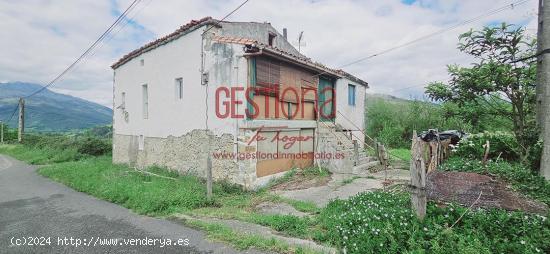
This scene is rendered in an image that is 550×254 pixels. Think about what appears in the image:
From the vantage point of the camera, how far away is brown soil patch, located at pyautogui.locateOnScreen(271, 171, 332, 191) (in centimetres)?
933

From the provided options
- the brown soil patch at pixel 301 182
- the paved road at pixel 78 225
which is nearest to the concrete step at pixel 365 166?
the brown soil patch at pixel 301 182

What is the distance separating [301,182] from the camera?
9.94 meters

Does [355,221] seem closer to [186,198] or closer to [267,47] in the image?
[186,198]

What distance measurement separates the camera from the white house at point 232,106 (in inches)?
353

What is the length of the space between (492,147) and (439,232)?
24.7 ft

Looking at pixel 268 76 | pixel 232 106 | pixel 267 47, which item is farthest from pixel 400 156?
pixel 232 106

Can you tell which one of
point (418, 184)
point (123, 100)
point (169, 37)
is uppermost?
point (169, 37)

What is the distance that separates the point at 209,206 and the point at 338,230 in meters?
4.07

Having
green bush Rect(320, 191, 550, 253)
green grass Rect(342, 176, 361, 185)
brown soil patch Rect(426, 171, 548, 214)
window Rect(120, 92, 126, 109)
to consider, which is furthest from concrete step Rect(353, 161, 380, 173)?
window Rect(120, 92, 126, 109)

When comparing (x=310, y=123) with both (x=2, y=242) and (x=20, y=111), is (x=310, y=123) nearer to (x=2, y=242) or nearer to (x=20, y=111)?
(x=2, y=242)

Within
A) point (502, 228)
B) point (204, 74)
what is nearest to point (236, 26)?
point (204, 74)

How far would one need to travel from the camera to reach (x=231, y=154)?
8.92 m

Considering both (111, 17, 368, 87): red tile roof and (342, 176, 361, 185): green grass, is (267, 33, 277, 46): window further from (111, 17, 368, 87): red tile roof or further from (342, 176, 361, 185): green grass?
(342, 176, 361, 185): green grass

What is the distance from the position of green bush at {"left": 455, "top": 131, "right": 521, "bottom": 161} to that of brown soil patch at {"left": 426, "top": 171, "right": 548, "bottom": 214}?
4072 mm
